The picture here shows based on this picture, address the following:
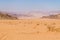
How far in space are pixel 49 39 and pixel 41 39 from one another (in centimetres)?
36

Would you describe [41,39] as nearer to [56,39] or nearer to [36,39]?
[36,39]

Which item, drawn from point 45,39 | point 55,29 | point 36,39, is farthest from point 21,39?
point 55,29

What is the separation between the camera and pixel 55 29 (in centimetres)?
987

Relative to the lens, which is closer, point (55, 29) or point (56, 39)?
point (56, 39)

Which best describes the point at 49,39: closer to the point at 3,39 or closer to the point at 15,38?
the point at 15,38

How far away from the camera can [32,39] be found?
6.66 metres

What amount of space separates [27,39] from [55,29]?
3.68 meters

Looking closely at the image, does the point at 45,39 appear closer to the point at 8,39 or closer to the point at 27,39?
the point at 27,39

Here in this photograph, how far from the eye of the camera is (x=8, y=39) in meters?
6.70

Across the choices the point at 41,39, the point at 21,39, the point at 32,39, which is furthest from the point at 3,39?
the point at 41,39

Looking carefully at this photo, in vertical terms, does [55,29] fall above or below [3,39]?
below

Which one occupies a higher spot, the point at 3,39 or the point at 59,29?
the point at 3,39

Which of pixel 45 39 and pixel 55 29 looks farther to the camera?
pixel 55 29

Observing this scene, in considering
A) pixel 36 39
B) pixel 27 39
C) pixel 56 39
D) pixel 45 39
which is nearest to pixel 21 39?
pixel 27 39
